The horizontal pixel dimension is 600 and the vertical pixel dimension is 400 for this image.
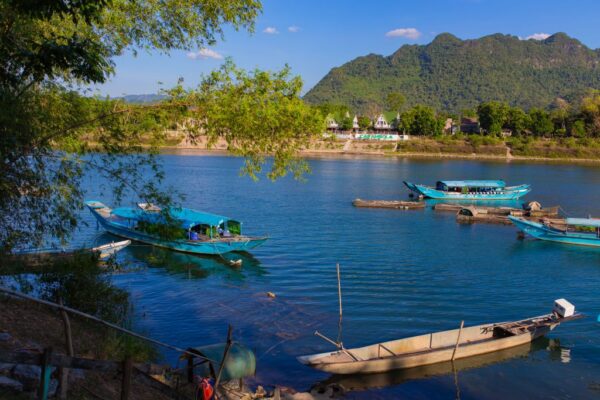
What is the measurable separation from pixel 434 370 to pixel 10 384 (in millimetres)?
12039

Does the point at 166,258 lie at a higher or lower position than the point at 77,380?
lower

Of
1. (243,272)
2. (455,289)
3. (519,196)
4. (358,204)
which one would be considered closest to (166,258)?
(243,272)

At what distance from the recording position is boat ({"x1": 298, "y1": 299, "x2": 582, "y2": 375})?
598 inches

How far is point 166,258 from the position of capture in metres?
28.9

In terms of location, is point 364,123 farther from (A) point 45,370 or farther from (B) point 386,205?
(A) point 45,370

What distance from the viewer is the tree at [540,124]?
125 m

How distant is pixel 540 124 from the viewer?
12475cm

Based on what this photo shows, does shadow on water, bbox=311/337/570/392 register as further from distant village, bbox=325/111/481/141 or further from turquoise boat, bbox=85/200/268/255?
distant village, bbox=325/111/481/141

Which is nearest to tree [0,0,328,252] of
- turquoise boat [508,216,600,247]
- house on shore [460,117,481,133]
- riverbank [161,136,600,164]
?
turquoise boat [508,216,600,247]

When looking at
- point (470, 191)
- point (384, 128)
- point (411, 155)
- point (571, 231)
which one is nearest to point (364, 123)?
point (384, 128)

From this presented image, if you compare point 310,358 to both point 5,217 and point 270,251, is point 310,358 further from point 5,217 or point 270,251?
point 270,251

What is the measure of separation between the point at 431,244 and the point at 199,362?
956 inches

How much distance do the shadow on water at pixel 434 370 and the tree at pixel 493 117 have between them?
380ft

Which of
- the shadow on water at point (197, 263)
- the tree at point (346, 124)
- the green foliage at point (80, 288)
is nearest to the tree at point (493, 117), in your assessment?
the tree at point (346, 124)
